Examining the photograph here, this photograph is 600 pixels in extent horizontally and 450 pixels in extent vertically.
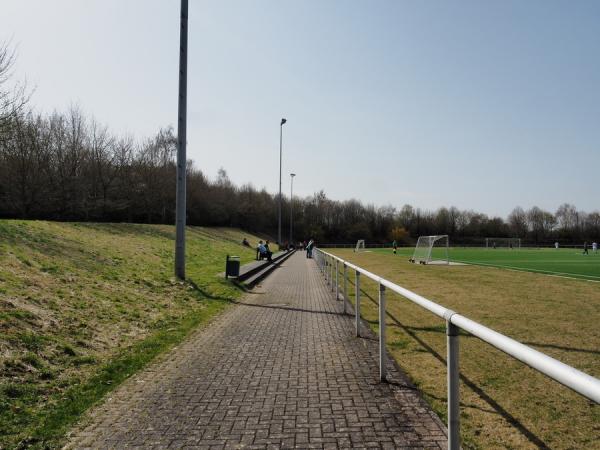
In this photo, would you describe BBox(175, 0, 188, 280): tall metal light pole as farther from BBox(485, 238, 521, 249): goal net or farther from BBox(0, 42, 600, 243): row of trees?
BBox(485, 238, 521, 249): goal net

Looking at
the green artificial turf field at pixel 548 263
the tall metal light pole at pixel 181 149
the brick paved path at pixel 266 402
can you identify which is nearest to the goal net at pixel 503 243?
the green artificial turf field at pixel 548 263

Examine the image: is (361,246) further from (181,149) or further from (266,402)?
(266,402)

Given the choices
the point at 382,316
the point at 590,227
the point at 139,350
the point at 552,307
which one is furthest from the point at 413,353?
the point at 590,227

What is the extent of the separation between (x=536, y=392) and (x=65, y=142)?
42.9m

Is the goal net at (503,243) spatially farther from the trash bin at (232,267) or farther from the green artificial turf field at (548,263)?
the trash bin at (232,267)

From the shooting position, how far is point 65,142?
38.4 m

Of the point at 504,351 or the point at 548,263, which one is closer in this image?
the point at 504,351

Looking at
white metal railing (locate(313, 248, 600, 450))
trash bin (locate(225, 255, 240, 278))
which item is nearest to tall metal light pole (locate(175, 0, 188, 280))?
trash bin (locate(225, 255, 240, 278))

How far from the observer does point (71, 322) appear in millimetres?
6418

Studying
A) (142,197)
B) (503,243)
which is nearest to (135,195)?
(142,197)

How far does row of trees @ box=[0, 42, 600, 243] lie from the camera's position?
3209 centimetres

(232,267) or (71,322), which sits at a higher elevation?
(232,267)

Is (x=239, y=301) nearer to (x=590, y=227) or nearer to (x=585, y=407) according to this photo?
(x=585, y=407)

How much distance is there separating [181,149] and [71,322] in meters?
7.36
